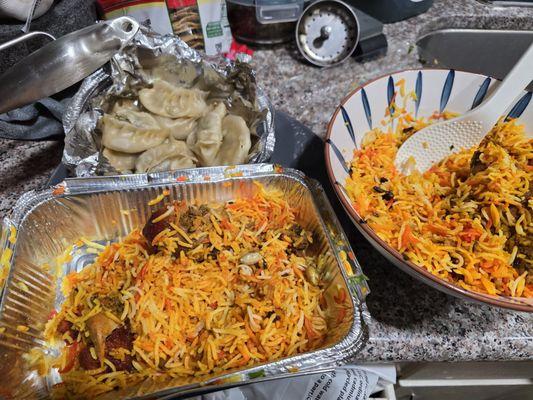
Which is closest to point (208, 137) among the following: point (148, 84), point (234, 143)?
point (234, 143)

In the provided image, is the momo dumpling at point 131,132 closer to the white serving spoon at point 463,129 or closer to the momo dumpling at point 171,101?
the momo dumpling at point 171,101

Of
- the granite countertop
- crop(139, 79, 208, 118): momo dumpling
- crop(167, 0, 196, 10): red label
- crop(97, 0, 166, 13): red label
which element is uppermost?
crop(97, 0, 166, 13): red label

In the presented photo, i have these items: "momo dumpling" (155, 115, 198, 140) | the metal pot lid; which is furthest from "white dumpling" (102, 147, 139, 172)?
the metal pot lid

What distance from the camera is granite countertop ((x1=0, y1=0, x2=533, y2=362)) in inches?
35.1

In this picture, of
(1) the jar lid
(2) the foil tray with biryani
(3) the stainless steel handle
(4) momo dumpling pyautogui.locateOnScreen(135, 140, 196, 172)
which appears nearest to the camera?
(2) the foil tray with biryani

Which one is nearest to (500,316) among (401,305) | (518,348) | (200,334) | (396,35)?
(518,348)

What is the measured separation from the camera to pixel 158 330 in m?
0.86

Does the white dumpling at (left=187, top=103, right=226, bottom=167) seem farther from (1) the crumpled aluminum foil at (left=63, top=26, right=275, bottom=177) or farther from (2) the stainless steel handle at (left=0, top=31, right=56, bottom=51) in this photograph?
(2) the stainless steel handle at (left=0, top=31, right=56, bottom=51)

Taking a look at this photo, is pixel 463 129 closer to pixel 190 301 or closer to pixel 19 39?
pixel 190 301

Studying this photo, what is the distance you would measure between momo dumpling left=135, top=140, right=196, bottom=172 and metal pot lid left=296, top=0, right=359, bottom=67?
0.68 metres

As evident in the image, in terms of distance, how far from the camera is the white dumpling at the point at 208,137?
1.25 meters

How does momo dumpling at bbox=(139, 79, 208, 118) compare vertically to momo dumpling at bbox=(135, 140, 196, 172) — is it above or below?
above

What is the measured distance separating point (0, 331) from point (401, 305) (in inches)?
35.7

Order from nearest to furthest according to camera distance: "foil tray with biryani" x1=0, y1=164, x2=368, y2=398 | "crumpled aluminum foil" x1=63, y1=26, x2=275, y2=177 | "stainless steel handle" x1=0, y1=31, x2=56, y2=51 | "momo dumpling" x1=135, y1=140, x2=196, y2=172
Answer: "foil tray with biryani" x1=0, y1=164, x2=368, y2=398, "stainless steel handle" x1=0, y1=31, x2=56, y2=51, "crumpled aluminum foil" x1=63, y1=26, x2=275, y2=177, "momo dumpling" x1=135, y1=140, x2=196, y2=172
